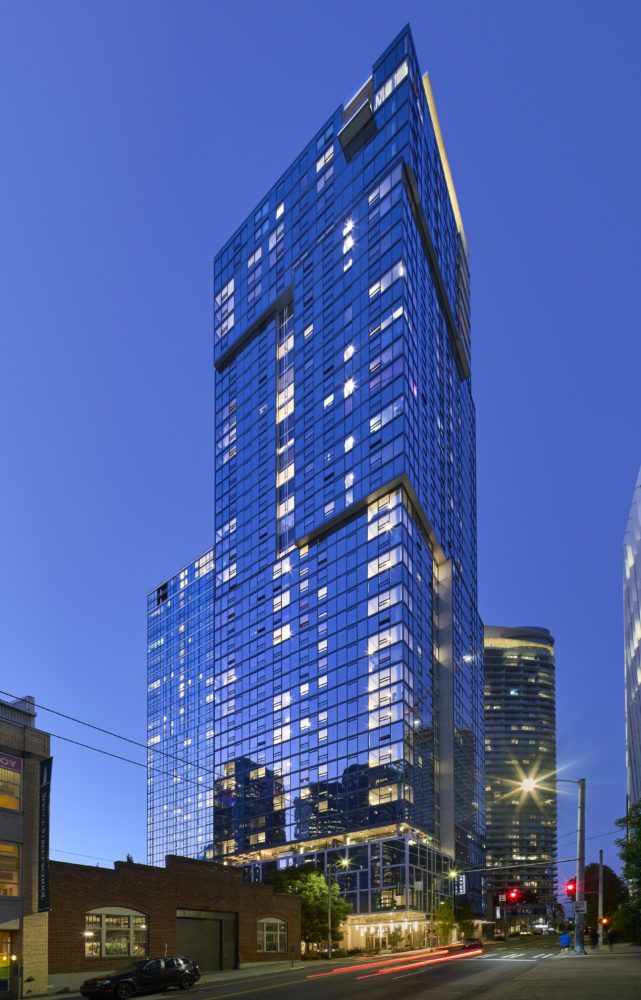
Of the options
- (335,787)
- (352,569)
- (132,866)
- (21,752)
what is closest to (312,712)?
(335,787)

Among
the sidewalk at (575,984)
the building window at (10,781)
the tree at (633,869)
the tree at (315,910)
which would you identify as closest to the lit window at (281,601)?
the tree at (315,910)

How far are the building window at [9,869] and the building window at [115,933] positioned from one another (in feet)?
17.7

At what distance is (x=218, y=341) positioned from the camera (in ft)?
497

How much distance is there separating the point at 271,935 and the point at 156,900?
14.6m

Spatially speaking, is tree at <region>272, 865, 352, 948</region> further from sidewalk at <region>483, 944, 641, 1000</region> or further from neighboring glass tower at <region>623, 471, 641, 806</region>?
neighboring glass tower at <region>623, 471, 641, 806</region>

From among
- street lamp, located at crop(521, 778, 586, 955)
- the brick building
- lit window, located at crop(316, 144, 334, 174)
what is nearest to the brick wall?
the brick building

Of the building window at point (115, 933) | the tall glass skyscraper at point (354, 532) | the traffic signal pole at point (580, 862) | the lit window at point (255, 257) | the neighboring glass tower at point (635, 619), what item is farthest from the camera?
the lit window at point (255, 257)

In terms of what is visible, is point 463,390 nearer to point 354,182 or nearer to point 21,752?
point 354,182

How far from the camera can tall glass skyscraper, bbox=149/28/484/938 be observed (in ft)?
333

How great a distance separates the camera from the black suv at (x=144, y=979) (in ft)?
103

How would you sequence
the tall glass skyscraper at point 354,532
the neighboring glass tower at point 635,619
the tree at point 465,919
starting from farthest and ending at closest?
the tree at point 465,919 < the neighboring glass tower at point 635,619 < the tall glass skyscraper at point 354,532

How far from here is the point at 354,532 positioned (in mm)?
110312

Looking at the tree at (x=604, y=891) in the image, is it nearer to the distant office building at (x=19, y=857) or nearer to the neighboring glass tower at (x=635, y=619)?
the neighboring glass tower at (x=635, y=619)

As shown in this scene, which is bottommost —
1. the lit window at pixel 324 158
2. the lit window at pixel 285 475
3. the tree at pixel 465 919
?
the tree at pixel 465 919
